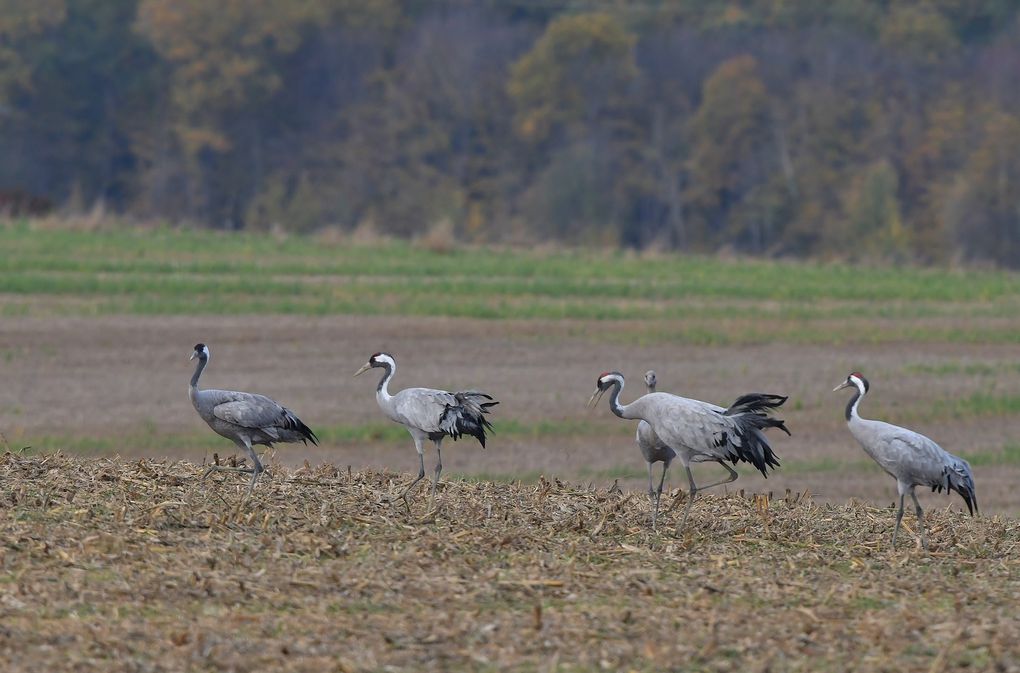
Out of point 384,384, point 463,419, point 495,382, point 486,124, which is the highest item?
point 486,124

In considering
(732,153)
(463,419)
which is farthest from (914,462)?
(732,153)

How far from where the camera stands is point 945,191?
51.0 m

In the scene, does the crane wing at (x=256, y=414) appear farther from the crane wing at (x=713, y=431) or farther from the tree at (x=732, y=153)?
the tree at (x=732, y=153)

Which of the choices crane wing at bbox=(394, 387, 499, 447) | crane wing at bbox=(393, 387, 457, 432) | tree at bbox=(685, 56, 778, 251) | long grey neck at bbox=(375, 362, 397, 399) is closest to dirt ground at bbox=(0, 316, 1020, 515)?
long grey neck at bbox=(375, 362, 397, 399)

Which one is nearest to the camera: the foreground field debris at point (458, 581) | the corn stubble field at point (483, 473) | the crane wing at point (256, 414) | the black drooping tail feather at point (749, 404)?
the foreground field debris at point (458, 581)

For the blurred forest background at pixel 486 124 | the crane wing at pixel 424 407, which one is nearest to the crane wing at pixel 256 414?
the crane wing at pixel 424 407

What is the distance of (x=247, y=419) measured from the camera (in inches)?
421

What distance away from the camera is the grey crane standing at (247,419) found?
1073 centimetres

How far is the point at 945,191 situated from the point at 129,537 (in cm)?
4485

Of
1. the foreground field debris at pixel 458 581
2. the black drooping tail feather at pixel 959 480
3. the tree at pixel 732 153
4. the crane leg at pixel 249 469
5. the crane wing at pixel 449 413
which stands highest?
the tree at pixel 732 153

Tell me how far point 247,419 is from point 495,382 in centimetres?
895

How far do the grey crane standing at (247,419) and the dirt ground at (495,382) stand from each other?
4.38 meters

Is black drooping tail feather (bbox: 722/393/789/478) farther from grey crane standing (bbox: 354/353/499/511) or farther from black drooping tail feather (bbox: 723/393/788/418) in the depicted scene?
grey crane standing (bbox: 354/353/499/511)

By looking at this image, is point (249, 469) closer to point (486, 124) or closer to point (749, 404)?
point (749, 404)
